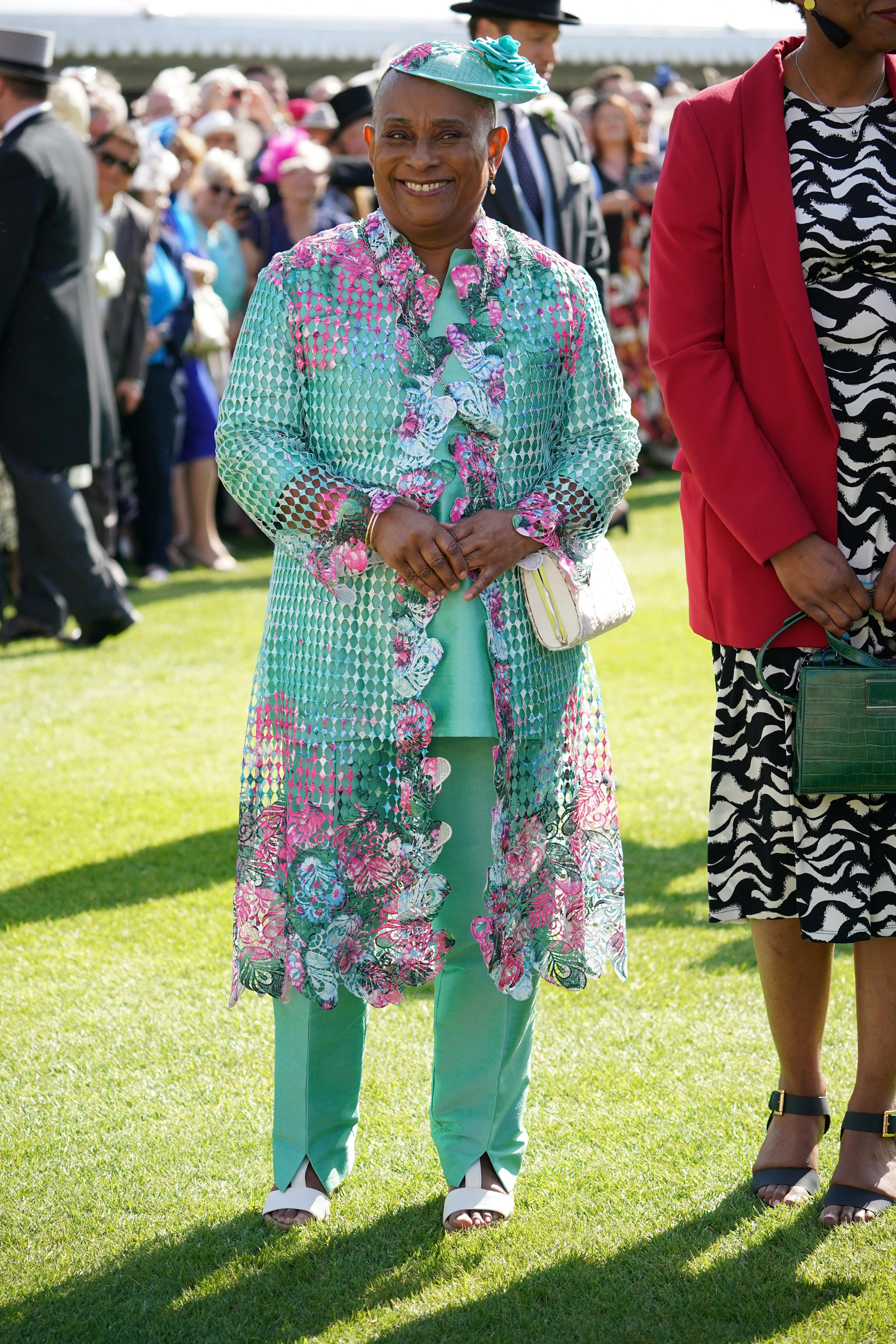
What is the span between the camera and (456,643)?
Answer: 2918mm

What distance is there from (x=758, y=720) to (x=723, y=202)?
1006 mm

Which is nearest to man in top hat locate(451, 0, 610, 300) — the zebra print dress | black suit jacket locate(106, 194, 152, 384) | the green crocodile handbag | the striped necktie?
the striped necktie

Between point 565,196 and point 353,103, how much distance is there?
5.42 m

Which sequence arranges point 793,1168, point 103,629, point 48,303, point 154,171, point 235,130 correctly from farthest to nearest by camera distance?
1. point 235,130
2. point 154,171
3. point 103,629
4. point 48,303
5. point 793,1168

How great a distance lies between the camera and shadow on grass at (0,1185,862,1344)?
2760mm

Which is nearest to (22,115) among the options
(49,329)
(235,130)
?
(49,329)

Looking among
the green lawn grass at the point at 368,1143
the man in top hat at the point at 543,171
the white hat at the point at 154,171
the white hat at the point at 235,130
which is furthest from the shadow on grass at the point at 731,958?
the white hat at the point at 235,130

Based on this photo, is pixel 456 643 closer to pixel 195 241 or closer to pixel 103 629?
pixel 103 629

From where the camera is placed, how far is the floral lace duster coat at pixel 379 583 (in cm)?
289

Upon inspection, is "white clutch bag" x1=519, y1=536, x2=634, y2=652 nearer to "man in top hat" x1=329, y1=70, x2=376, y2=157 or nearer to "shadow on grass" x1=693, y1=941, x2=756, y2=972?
"shadow on grass" x1=693, y1=941, x2=756, y2=972

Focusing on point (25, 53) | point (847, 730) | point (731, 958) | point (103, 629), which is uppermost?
point (25, 53)

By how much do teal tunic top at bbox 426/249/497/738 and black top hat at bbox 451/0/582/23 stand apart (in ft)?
8.20

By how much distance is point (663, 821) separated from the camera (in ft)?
18.4

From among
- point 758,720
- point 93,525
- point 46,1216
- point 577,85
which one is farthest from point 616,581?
point 577,85
